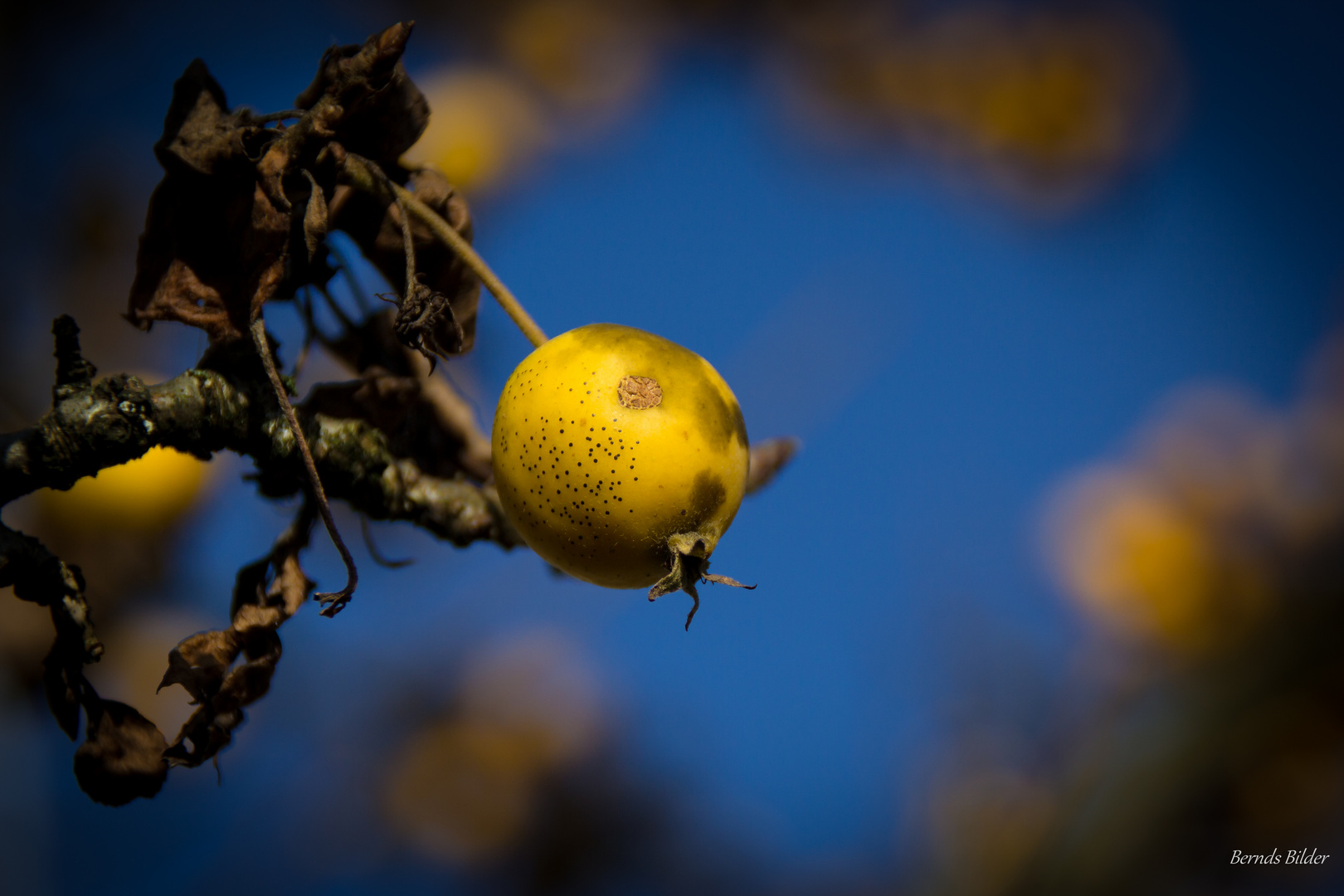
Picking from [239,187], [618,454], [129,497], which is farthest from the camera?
[129,497]

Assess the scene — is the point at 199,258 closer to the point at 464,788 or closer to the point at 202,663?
the point at 202,663

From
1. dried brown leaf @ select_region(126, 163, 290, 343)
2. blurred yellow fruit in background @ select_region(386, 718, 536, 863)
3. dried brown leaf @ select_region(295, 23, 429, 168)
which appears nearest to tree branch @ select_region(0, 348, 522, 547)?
dried brown leaf @ select_region(126, 163, 290, 343)

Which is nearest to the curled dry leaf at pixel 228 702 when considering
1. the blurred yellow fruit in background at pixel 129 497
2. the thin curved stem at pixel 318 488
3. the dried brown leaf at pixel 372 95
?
the thin curved stem at pixel 318 488

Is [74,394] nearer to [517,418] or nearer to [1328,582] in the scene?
[517,418]

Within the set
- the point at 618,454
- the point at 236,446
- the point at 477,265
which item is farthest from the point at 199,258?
the point at 618,454

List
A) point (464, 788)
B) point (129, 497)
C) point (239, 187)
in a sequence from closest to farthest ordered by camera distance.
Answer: point (239, 187)
point (129, 497)
point (464, 788)

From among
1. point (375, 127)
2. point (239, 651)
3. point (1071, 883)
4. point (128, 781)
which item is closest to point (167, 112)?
point (375, 127)

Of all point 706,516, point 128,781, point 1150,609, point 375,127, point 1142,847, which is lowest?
point 128,781
